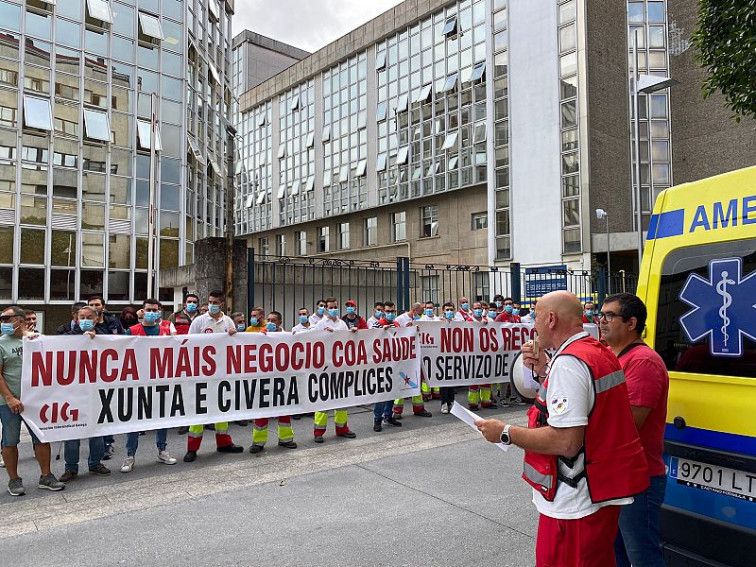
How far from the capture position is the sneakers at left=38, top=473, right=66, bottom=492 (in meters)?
5.90

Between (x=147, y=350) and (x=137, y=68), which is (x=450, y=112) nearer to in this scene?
(x=137, y=68)

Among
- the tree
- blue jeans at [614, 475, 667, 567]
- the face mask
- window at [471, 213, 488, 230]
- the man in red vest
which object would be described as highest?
window at [471, 213, 488, 230]

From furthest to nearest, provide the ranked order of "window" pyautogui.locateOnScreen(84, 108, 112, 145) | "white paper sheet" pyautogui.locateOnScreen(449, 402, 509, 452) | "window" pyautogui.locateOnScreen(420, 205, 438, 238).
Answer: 1. "window" pyautogui.locateOnScreen(420, 205, 438, 238)
2. "window" pyautogui.locateOnScreen(84, 108, 112, 145)
3. "white paper sheet" pyautogui.locateOnScreen(449, 402, 509, 452)

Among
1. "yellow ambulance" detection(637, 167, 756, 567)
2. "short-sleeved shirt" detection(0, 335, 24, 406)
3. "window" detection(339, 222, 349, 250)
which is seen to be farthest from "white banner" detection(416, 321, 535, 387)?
"window" detection(339, 222, 349, 250)

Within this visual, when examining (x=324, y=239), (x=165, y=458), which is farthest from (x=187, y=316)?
(x=324, y=239)

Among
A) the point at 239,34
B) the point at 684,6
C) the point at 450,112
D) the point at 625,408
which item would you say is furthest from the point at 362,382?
the point at 239,34

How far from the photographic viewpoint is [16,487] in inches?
227

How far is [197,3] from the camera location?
85.5 ft

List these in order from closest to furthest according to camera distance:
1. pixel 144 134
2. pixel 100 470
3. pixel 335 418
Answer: pixel 100 470, pixel 335 418, pixel 144 134

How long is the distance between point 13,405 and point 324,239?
3964 cm

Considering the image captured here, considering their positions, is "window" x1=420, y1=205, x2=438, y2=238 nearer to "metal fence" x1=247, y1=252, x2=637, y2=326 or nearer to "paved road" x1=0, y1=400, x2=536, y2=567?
"metal fence" x1=247, y1=252, x2=637, y2=326

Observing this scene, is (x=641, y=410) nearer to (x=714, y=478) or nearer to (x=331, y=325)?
(x=714, y=478)

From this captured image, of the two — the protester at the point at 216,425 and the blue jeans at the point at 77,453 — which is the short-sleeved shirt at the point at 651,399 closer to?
the protester at the point at 216,425

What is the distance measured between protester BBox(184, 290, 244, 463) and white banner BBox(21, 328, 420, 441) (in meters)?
0.21
